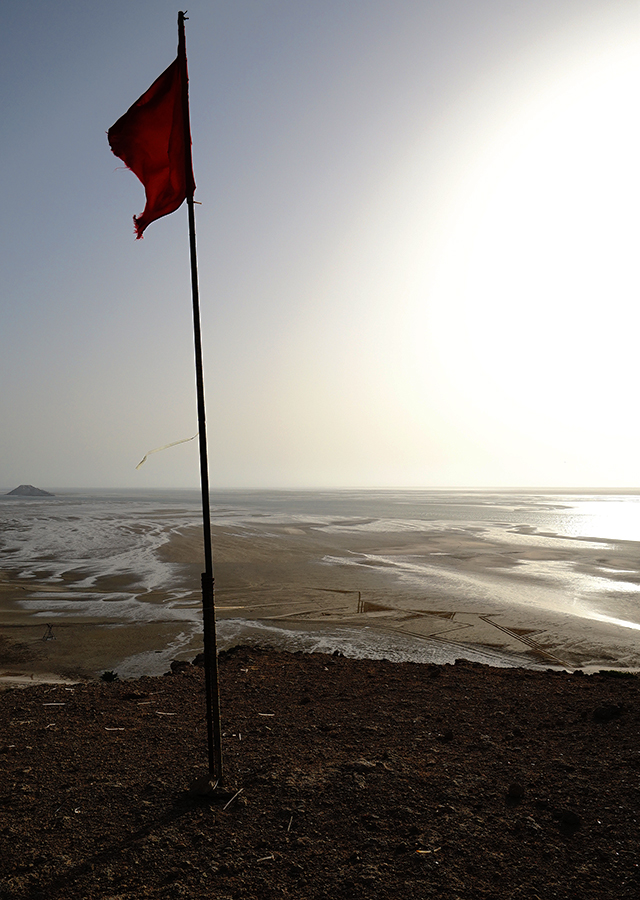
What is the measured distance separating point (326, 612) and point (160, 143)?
1497 centimetres

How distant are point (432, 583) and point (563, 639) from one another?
26.8 feet

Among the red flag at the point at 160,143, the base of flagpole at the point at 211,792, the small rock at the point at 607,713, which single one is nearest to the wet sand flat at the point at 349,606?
the small rock at the point at 607,713

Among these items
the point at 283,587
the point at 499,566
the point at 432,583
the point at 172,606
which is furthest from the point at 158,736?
the point at 499,566

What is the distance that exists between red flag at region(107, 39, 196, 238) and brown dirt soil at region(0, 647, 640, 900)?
6.40 m

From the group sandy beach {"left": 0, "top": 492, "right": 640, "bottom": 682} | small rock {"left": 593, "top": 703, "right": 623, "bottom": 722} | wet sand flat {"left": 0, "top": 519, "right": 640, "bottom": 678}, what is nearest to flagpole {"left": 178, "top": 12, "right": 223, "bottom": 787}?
small rock {"left": 593, "top": 703, "right": 623, "bottom": 722}

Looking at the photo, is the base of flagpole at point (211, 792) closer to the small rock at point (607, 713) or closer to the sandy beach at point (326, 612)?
the small rock at point (607, 713)

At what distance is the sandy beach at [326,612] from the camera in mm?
13553

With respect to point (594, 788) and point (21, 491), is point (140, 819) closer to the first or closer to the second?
point (594, 788)

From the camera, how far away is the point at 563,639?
48.8 feet

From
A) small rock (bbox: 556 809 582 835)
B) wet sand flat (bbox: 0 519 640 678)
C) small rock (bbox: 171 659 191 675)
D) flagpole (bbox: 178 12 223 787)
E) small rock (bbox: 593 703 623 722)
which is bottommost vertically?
wet sand flat (bbox: 0 519 640 678)

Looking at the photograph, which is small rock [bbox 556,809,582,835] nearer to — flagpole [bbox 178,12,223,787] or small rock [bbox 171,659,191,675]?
flagpole [bbox 178,12,223,787]

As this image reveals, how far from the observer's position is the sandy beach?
13.6 m

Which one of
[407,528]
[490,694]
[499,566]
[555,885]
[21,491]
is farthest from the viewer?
[21,491]

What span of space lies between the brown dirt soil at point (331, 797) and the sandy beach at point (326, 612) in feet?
15.7
